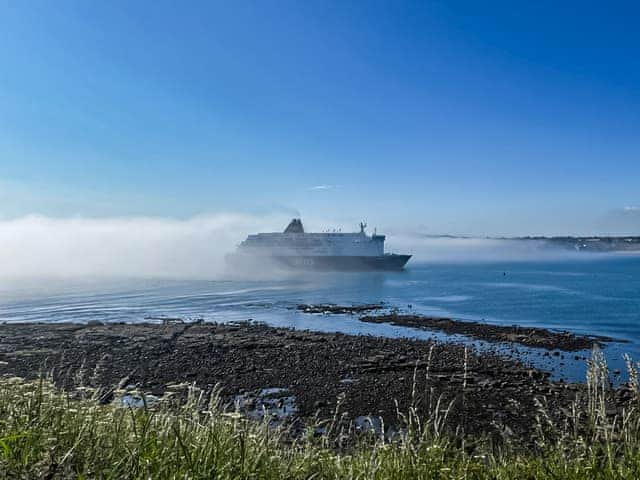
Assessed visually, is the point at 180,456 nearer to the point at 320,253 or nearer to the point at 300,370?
the point at 300,370

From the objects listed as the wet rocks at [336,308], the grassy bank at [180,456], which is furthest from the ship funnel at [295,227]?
the grassy bank at [180,456]

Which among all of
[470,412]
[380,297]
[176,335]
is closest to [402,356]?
[470,412]

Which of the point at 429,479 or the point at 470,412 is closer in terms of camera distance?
the point at 429,479

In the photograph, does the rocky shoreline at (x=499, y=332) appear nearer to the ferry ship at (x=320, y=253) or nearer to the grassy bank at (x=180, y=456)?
the grassy bank at (x=180, y=456)

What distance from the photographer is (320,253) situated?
223ft

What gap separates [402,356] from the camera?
15.3m

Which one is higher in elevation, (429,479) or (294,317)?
(429,479)

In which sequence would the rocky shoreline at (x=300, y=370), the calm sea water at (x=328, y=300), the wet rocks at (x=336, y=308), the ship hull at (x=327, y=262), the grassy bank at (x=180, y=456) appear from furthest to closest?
the ship hull at (x=327, y=262) → the wet rocks at (x=336, y=308) → the calm sea water at (x=328, y=300) → the rocky shoreline at (x=300, y=370) → the grassy bank at (x=180, y=456)

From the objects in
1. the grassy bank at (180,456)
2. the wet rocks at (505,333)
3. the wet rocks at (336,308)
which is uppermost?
the grassy bank at (180,456)

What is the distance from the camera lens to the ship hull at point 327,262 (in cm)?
6656

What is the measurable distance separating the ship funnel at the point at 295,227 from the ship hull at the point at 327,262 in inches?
246

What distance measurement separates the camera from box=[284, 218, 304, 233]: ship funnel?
74.3 metres

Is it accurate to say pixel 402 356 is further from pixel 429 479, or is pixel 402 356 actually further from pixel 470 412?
pixel 429 479

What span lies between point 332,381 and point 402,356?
12.2 ft
